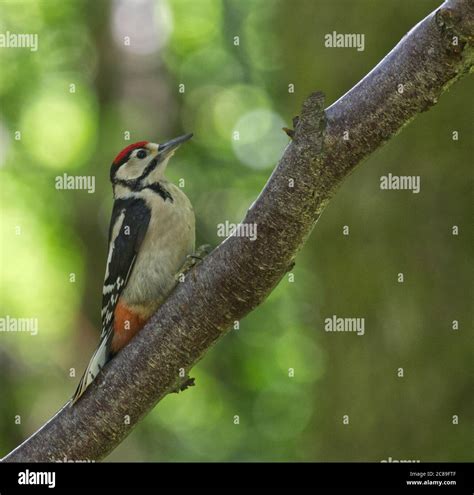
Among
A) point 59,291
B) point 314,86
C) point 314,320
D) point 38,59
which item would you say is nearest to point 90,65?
point 38,59

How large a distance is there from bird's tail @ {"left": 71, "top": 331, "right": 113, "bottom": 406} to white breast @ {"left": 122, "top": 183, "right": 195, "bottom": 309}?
320 mm

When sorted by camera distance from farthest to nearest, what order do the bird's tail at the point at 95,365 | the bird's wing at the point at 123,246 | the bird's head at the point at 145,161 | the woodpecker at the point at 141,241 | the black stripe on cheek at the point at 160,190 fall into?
the bird's head at the point at 145,161 → the black stripe on cheek at the point at 160,190 → the bird's wing at the point at 123,246 → the woodpecker at the point at 141,241 → the bird's tail at the point at 95,365

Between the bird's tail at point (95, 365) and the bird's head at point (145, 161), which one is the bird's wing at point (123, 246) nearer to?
the bird's head at point (145, 161)

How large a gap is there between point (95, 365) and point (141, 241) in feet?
3.19

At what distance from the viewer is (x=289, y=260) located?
2.64 m

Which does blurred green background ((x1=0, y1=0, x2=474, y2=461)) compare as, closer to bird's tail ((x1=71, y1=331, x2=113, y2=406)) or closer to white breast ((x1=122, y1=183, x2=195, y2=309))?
white breast ((x1=122, y1=183, x2=195, y2=309))

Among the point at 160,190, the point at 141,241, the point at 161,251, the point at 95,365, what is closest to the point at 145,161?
the point at 160,190

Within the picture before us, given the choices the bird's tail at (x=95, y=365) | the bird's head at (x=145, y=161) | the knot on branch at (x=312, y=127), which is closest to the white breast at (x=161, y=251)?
the bird's head at (x=145, y=161)

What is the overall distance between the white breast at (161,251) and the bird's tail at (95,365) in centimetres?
32

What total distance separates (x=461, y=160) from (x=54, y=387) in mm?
5738

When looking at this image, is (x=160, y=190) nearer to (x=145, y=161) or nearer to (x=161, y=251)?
(x=145, y=161)

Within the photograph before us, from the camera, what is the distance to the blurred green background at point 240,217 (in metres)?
4.90

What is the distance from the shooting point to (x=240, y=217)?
8.69m

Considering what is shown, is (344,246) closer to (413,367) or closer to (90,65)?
(413,367)
